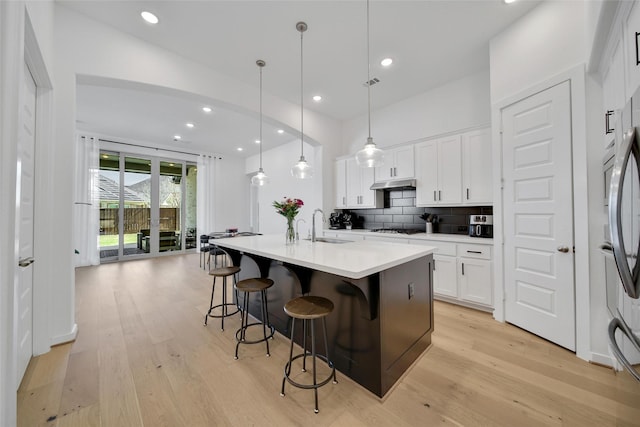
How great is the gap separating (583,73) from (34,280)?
491 centimetres

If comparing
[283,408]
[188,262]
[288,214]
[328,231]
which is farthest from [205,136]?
[283,408]

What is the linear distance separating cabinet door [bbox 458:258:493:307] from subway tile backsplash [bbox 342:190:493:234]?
75cm

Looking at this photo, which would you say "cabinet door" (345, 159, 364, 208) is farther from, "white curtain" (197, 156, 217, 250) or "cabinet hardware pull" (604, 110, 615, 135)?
"white curtain" (197, 156, 217, 250)

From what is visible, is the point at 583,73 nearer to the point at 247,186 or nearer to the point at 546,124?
Result: the point at 546,124

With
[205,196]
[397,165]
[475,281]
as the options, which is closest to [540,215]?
[475,281]

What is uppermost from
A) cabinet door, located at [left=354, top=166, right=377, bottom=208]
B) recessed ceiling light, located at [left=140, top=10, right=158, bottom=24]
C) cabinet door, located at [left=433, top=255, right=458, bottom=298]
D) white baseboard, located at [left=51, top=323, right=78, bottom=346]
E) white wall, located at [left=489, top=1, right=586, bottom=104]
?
recessed ceiling light, located at [left=140, top=10, right=158, bottom=24]

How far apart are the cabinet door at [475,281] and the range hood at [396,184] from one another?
132cm

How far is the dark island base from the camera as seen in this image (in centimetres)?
162

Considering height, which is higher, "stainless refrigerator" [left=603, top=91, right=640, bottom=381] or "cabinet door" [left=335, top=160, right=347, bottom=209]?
"cabinet door" [left=335, top=160, right=347, bottom=209]

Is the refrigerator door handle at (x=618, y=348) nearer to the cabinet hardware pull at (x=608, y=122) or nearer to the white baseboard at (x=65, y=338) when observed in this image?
the cabinet hardware pull at (x=608, y=122)

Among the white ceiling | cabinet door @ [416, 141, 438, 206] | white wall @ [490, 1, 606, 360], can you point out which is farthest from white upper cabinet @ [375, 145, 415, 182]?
white wall @ [490, 1, 606, 360]

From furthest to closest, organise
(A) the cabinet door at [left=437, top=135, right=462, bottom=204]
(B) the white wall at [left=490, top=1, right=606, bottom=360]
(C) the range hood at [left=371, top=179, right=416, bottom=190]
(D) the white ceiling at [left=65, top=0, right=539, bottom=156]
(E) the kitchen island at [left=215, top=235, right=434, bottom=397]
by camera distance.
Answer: (C) the range hood at [left=371, top=179, right=416, bottom=190] < (A) the cabinet door at [left=437, top=135, right=462, bottom=204] < (D) the white ceiling at [left=65, top=0, right=539, bottom=156] < (B) the white wall at [left=490, top=1, right=606, bottom=360] < (E) the kitchen island at [left=215, top=235, right=434, bottom=397]

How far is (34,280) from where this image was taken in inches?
80.9

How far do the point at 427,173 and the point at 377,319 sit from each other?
273 centimetres
